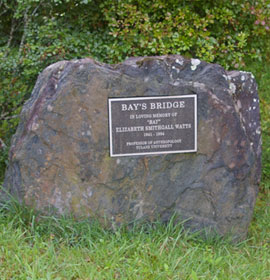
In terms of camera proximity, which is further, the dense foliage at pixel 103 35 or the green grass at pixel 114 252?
the dense foliage at pixel 103 35

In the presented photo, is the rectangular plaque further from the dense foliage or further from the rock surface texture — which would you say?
the dense foliage

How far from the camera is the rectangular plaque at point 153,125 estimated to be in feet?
11.2

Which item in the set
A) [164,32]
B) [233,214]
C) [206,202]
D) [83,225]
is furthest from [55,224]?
[164,32]

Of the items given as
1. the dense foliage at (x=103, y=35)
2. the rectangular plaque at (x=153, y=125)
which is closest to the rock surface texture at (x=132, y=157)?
the rectangular plaque at (x=153, y=125)

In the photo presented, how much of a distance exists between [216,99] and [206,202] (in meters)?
0.84

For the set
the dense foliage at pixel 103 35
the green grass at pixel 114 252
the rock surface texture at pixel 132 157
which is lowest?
the green grass at pixel 114 252

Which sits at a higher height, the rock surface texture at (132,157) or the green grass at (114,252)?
the rock surface texture at (132,157)

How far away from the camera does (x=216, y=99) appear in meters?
3.42

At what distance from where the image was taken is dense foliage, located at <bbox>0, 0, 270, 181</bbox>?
15.0 ft

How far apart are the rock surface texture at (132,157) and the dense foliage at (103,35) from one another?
3.91ft

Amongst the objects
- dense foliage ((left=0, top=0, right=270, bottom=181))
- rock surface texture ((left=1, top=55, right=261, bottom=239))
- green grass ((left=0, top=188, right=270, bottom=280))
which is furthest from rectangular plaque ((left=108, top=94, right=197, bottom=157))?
dense foliage ((left=0, top=0, right=270, bottom=181))

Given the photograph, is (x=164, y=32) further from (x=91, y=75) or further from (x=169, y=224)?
(x=169, y=224)

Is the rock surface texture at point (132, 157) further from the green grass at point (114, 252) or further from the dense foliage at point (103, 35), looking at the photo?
the dense foliage at point (103, 35)

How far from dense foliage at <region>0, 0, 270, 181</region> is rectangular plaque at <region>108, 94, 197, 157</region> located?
4.39ft
